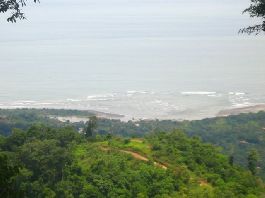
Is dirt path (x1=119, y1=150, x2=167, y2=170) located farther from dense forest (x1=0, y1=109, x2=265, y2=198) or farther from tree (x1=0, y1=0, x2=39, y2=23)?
tree (x1=0, y1=0, x2=39, y2=23)

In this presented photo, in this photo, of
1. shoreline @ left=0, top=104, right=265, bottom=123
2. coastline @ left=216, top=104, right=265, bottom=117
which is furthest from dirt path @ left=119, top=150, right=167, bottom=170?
coastline @ left=216, top=104, right=265, bottom=117

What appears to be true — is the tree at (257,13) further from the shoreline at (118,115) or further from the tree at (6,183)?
the shoreline at (118,115)

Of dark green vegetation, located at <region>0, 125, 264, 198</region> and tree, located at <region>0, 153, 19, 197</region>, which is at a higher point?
tree, located at <region>0, 153, 19, 197</region>

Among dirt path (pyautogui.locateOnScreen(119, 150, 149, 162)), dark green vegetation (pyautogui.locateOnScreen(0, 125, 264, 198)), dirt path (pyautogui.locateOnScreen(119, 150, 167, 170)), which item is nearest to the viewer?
dark green vegetation (pyautogui.locateOnScreen(0, 125, 264, 198))

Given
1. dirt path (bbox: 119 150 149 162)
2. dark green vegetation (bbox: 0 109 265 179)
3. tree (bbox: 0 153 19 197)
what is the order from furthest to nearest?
dark green vegetation (bbox: 0 109 265 179)
dirt path (bbox: 119 150 149 162)
tree (bbox: 0 153 19 197)

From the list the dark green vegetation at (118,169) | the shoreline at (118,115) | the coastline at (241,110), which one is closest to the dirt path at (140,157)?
the dark green vegetation at (118,169)

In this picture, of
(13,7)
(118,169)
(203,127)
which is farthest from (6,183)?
(203,127)

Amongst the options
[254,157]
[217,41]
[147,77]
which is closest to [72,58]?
[147,77]
